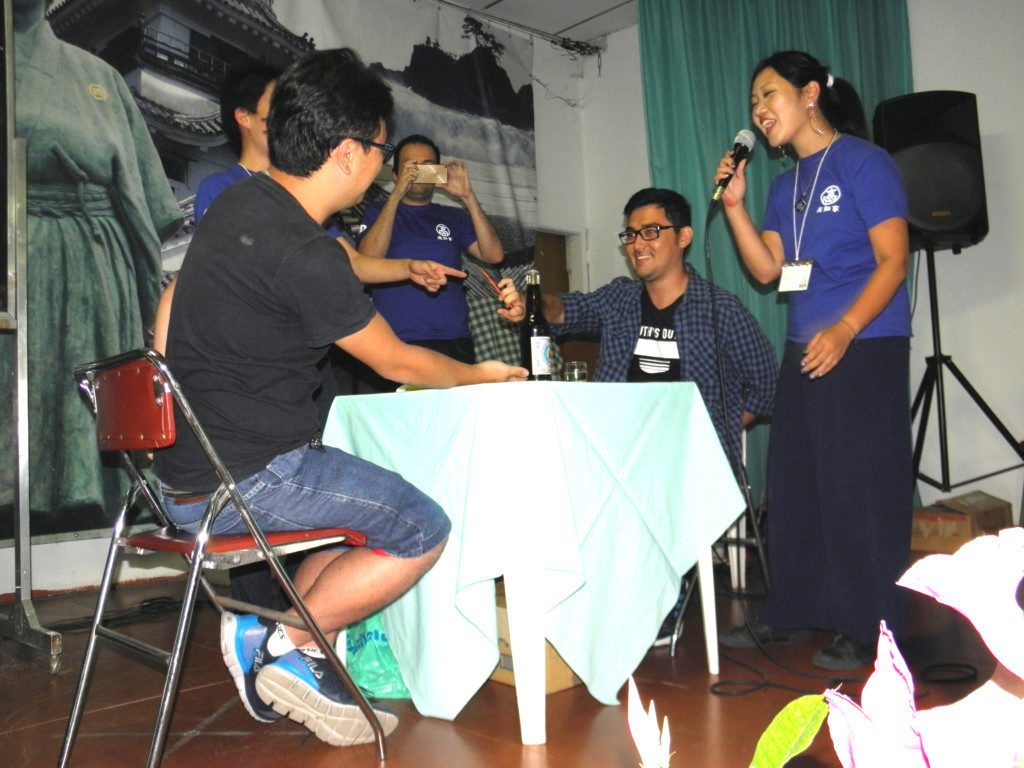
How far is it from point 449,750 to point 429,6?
4111 millimetres

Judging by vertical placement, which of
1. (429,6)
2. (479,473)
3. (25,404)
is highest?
(429,6)

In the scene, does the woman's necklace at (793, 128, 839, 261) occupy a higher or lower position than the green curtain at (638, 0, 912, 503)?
lower

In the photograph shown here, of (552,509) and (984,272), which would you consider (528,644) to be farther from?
(984,272)

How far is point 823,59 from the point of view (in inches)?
147

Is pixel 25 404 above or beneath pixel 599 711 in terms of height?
above

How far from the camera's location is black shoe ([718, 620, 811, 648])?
2.24 metres

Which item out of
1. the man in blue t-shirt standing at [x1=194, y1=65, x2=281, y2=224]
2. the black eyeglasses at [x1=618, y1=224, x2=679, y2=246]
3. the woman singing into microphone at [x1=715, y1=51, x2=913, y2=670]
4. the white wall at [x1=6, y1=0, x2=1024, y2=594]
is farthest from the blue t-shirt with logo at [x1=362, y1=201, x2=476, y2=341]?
the white wall at [x1=6, y1=0, x2=1024, y2=594]

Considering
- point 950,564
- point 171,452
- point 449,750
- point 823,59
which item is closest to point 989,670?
point 449,750

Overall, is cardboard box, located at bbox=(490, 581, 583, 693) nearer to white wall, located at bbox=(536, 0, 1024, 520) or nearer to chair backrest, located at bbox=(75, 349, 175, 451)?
chair backrest, located at bbox=(75, 349, 175, 451)

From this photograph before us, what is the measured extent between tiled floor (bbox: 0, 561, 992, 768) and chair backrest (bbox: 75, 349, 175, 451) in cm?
63

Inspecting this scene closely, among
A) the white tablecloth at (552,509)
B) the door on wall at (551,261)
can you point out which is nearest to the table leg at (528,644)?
the white tablecloth at (552,509)

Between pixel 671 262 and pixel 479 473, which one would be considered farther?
A: pixel 671 262

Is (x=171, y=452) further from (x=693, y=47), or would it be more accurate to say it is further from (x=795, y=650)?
(x=693, y=47)

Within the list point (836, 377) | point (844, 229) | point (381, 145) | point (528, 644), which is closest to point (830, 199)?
point (844, 229)
